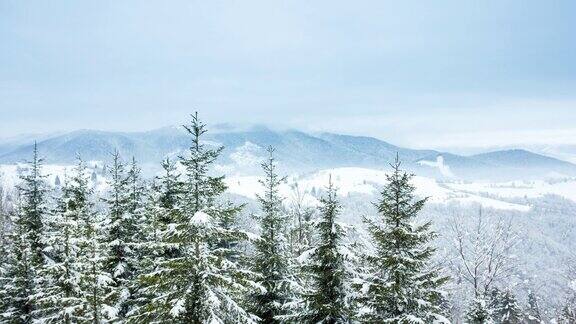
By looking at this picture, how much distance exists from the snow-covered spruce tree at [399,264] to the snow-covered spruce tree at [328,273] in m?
1.01

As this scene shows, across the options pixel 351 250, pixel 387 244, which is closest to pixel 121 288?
pixel 351 250

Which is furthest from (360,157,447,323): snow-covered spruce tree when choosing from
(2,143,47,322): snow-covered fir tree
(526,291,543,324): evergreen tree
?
(526,291,543,324): evergreen tree

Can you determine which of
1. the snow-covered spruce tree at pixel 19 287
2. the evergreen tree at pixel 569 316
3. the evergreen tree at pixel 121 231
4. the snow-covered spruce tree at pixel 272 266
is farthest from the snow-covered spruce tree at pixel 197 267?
the evergreen tree at pixel 569 316

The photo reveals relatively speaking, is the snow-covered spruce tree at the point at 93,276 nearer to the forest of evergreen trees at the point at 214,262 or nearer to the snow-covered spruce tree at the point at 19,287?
the forest of evergreen trees at the point at 214,262

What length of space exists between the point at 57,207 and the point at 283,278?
56.9 feet

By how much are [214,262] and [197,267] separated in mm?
916

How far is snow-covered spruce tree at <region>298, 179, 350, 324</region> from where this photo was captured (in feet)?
65.1

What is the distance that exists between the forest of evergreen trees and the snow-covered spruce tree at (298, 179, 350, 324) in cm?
4

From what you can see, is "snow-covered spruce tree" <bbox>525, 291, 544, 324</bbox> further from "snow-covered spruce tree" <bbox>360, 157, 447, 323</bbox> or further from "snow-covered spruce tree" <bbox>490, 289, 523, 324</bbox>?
"snow-covered spruce tree" <bbox>360, 157, 447, 323</bbox>

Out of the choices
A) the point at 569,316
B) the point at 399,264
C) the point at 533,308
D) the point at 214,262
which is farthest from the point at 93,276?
the point at 533,308

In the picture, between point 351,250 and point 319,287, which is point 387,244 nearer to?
point 351,250

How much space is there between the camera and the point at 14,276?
93.8 feet

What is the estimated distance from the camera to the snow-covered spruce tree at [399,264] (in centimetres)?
1912

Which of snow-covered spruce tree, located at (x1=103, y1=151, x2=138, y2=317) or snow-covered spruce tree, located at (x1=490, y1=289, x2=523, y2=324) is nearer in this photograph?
snow-covered spruce tree, located at (x1=103, y1=151, x2=138, y2=317)
